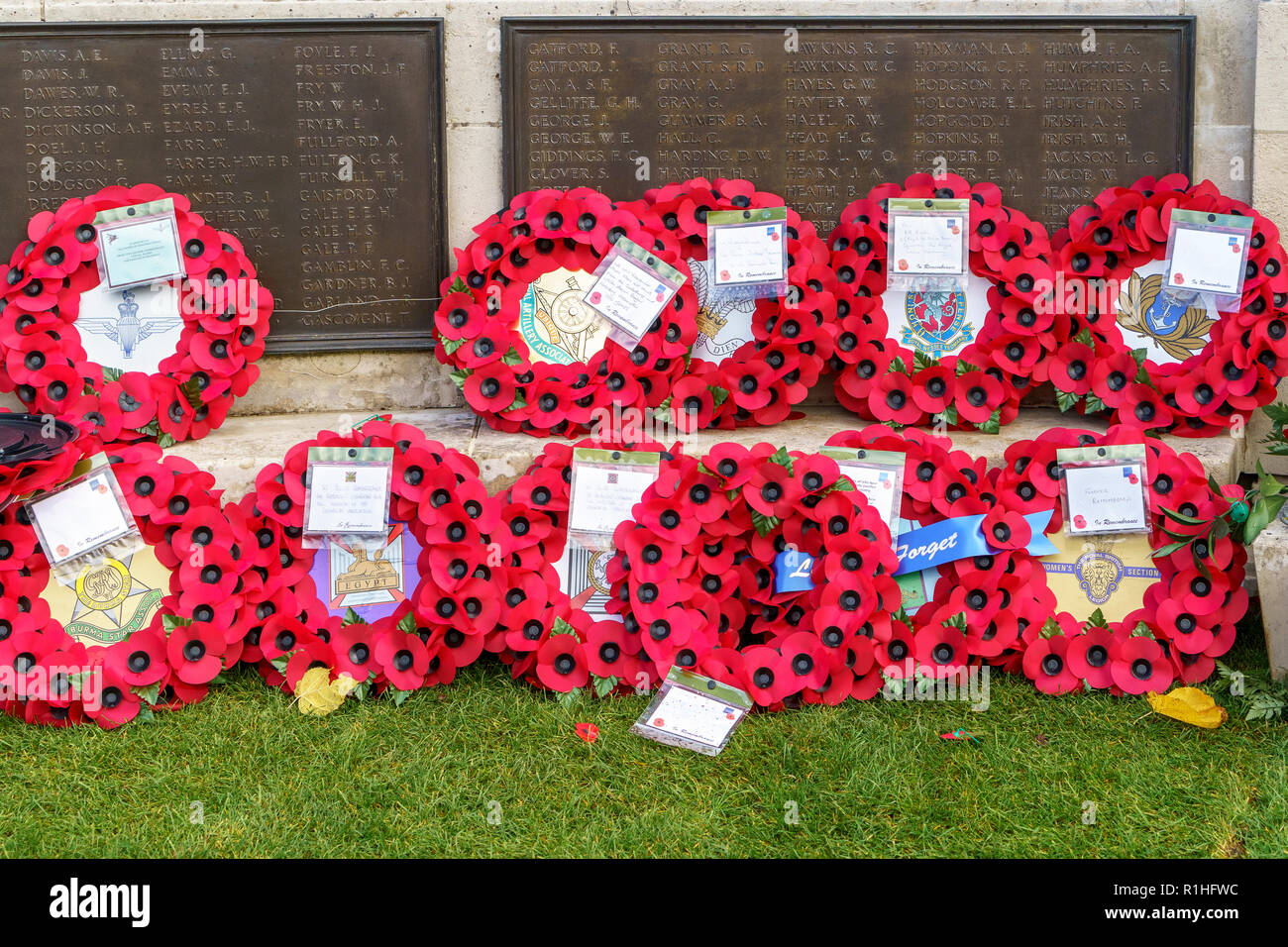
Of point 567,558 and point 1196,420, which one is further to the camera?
point 1196,420

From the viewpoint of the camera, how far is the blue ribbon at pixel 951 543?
3309 mm

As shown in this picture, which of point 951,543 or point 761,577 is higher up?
point 951,543

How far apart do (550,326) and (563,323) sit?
Answer: 0.04 m

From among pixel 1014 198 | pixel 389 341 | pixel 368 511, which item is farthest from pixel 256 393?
pixel 1014 198

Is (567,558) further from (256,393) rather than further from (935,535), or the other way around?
(256,393)

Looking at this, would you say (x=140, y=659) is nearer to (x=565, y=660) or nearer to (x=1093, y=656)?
(x=565, y=660)

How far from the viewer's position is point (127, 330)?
3730mm

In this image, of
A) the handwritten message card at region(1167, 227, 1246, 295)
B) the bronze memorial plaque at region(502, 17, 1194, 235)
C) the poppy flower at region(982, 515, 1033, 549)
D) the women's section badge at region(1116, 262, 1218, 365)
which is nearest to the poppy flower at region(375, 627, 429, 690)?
the poppy flower at region(982, 515, 1033, 549)

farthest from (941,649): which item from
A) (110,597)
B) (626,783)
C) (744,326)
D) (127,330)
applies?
(127,330)

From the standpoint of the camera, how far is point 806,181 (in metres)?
4.15

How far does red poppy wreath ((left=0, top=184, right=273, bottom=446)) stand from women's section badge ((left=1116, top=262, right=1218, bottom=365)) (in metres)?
2.90

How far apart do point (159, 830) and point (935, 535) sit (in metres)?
2.19

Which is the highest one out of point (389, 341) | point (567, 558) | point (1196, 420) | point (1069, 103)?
point (1069, 103)

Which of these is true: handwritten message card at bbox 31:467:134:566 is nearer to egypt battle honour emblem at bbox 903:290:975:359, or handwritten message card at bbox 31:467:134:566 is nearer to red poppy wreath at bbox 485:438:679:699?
red poppy wreath at bbox 485:438:679:699
